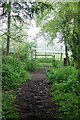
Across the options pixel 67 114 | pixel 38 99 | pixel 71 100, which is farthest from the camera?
pixel 38 99

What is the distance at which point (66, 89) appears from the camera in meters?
2.99

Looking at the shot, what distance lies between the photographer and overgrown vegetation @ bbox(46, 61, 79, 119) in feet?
8.29

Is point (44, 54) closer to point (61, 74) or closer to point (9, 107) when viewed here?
point (61, 74)

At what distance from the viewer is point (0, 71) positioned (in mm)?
2959

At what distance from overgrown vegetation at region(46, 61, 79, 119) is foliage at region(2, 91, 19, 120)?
18.2 inches

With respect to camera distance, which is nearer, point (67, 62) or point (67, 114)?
point (67, 114)

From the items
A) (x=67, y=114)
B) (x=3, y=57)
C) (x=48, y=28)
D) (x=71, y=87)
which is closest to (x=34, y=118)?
(x=67, y=114)

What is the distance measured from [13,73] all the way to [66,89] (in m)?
0.73

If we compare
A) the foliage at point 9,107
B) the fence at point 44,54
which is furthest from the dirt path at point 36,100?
the fence at point 44,54

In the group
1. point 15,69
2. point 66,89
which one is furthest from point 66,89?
point 15,69

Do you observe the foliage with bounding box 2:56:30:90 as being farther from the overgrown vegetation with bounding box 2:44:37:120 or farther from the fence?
the fence

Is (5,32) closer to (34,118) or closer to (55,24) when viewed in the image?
(55,24)

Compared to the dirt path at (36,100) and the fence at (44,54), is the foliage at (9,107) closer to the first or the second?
the dirt path at (36,100)

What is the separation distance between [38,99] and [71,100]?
397 millimetres
